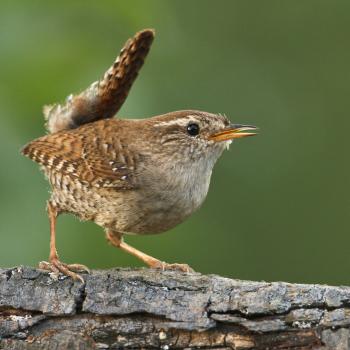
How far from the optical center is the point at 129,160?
538cm

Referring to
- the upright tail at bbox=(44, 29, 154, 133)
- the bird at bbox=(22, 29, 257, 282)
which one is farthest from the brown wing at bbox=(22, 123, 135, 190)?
the upright tail at bbox=(44, 29, 154, 133)

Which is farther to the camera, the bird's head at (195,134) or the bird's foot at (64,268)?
the bird's head at (195,134)

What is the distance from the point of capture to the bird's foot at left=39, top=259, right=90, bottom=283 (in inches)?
181

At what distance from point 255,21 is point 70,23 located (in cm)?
108

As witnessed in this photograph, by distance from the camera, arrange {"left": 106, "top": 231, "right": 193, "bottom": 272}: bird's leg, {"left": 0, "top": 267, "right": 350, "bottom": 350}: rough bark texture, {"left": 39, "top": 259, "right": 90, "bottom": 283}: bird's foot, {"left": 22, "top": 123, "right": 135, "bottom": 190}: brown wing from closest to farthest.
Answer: {"left": 0, "top": 267, "right": 350, "bottom": 350}: rough bark texture → {"left": 39, "top": 259, "right": 90, "bottom": 283}: bird's foot → {"left": 106, "top": 231, "right": 193, "bottom": 272}: bird's leg → {"left": 22, "top": 123, "right": 135, "bottom": 190}: brown wing

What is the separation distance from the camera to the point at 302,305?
416 cm

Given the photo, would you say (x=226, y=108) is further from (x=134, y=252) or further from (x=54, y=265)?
(x=54, y=265)

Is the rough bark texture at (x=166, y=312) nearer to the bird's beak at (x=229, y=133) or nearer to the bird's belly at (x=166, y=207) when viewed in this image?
Result: the bird's belly at (x=166, y=207)

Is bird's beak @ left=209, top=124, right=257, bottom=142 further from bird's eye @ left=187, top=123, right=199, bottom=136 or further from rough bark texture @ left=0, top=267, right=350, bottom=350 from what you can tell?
rough bark texture @ left=0, top=267, right=350, bottom=350

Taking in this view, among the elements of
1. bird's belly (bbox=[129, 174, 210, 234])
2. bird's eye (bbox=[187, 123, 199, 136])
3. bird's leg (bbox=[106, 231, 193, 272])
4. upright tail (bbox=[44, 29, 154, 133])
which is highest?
upright tail (bbox=[44, 29, 154, 133])

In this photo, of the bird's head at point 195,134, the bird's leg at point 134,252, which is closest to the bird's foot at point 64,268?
the bird's leg at point 134,252

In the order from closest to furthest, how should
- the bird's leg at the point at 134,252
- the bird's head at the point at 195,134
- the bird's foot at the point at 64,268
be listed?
the bird's foot at the point at 64,268 < the bird's leg at the point at 134,252 < the bird's head at the point at 195,134

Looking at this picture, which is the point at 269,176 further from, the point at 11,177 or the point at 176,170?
the point at 11,177

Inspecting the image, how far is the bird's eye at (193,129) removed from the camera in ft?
17.9
